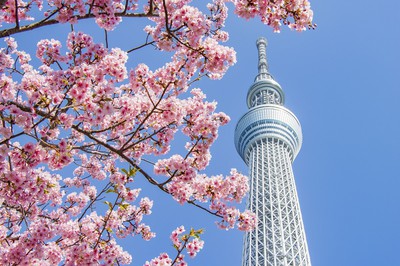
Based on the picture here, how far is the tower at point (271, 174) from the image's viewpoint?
46.4 meters

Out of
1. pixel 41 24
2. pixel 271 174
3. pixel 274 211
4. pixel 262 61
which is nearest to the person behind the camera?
pixel 41 24

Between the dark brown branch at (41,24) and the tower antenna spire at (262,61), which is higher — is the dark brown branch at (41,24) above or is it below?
below

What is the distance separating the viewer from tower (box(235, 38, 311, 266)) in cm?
4641

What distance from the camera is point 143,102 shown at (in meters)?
5.19

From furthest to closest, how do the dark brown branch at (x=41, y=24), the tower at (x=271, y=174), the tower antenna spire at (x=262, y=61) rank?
the tower antenna spire at (x=262, y=61)
the tower at (x=271, y=174)
the dark brown branch at (x=41, y=24)

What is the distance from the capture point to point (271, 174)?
5491 centimetres

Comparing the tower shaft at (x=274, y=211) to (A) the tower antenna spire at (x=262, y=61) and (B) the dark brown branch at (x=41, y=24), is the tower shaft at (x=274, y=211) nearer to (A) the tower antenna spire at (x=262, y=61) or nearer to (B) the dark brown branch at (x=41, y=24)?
(A) the tower antenna spire at (x=262, y=61)

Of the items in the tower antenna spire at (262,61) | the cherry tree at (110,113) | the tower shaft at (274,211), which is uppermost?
the tower antenna spire at (262,61)

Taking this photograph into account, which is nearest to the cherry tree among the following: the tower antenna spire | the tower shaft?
the tower shaft

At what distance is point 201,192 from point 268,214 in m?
46.6

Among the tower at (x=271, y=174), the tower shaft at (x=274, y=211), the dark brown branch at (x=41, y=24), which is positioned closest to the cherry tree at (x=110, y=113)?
the dark brown branch at (x=41, y=24)

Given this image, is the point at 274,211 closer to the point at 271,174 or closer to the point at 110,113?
the point at 271,174

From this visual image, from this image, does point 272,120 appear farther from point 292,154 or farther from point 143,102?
point 143,102

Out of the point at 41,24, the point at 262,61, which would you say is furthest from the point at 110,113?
the point at 262,61
